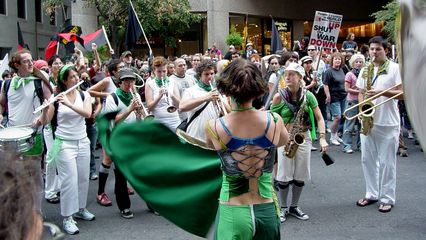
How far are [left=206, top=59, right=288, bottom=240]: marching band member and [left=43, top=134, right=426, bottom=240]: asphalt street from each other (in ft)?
7.35

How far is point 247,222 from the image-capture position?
149 inches

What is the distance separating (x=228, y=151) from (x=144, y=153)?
832 mm

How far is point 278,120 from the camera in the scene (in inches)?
158

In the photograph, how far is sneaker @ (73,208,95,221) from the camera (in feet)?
22.2

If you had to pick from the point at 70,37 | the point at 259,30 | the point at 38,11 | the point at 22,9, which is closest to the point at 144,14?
the point at 259,30

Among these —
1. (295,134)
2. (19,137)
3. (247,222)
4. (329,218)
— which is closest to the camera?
(247,222)

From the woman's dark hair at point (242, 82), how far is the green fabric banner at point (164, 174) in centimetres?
70

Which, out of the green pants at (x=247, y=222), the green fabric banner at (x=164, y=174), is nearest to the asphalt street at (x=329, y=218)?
the green fabric banner at (x=164, y=174)

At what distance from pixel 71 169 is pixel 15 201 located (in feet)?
16.7

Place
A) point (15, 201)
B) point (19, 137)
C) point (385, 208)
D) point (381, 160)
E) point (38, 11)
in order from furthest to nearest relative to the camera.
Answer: point (38, 11) < point (381, 160) < point (385, 208) < point (19, 137) < point (15, 201)

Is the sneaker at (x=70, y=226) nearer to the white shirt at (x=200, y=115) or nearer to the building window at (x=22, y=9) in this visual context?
the white shirt at (x=200, y=115)

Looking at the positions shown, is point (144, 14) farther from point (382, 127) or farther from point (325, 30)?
point (382, 127)

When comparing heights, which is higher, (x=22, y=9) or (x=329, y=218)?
(x=22, y=9)

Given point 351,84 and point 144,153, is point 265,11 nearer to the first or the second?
point 351,84
